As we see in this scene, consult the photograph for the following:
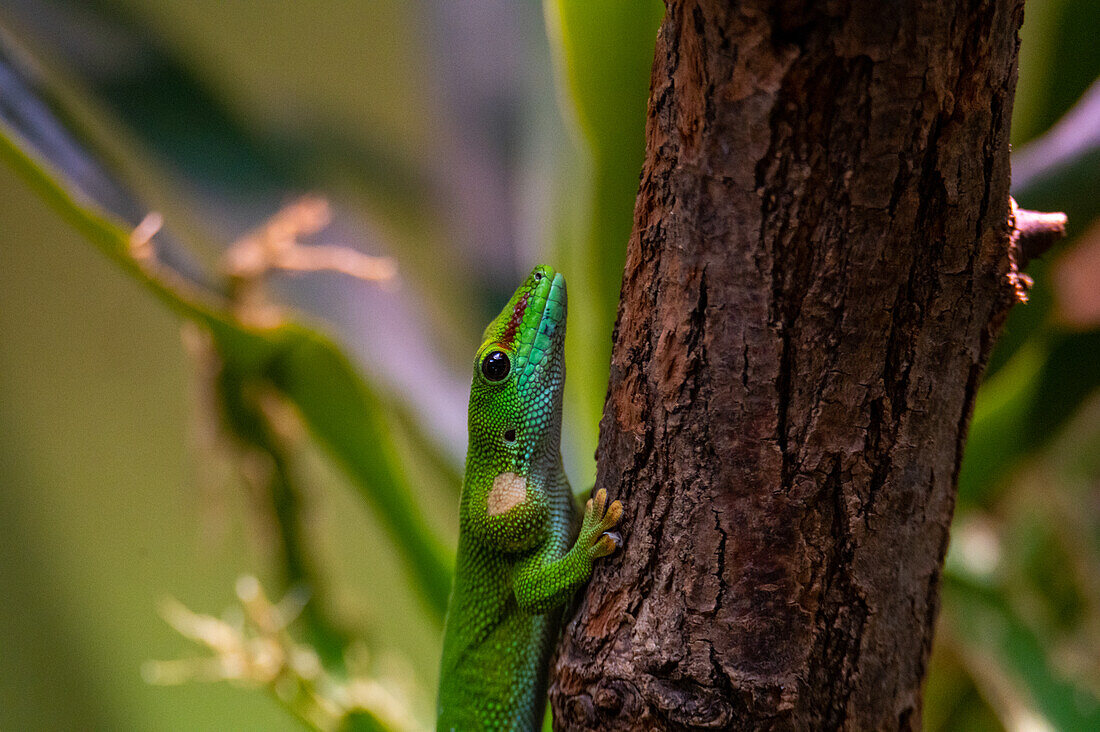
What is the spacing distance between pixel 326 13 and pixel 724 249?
356 centimetres

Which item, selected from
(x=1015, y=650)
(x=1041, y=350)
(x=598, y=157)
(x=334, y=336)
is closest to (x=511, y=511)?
(x=598, y=157)

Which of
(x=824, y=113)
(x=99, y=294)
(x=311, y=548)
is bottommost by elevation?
(x=311, y=548)

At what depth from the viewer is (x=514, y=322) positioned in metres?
1.53

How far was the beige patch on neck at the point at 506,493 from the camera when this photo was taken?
4.72 ft

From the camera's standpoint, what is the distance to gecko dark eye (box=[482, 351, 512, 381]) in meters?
1.49

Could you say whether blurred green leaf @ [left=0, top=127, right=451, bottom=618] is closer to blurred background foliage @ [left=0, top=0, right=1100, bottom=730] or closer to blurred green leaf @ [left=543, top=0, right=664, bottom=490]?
blurred background foliage @ [left=0, top=0, right=1100, bottom=730]

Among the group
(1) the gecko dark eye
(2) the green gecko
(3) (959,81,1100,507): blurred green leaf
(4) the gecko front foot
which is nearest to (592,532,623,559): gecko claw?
(4) the gecko front foot

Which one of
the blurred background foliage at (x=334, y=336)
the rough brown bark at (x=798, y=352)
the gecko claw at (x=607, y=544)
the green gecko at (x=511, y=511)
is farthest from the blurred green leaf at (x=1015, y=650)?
the gecko claw at (x=607, y=544)

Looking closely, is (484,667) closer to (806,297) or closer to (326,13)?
(806,297)

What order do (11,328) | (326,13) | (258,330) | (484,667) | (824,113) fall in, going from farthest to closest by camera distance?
(326,13), (11,328), (258,330), (484,667), (824,113)

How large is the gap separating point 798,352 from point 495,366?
696mm

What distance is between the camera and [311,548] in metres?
2.28

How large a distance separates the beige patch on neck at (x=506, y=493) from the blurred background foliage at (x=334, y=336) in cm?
61

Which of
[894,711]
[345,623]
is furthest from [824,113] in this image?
[345,623]
